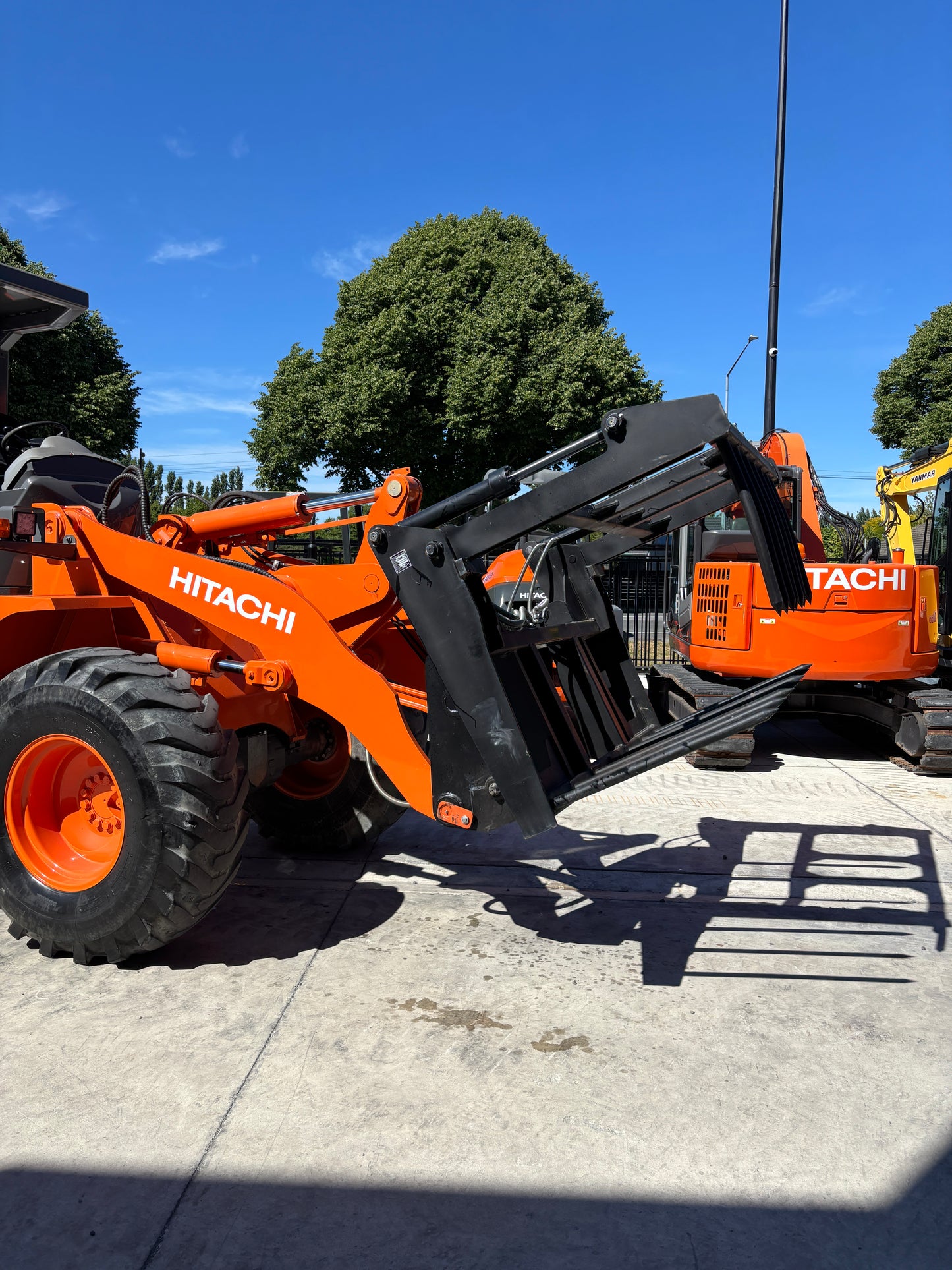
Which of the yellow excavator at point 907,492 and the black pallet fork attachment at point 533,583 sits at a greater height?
the yellow excavator at point 907,492

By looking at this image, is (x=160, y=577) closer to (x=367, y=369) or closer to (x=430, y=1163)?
(x=430, y=1163)

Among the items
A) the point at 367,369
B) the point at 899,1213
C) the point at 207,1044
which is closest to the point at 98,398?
the point at 367,369

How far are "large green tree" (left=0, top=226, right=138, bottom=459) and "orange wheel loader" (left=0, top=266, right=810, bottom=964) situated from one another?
20.1m

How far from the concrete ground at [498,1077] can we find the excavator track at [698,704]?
2.38 meters

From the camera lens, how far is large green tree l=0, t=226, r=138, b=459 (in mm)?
22531

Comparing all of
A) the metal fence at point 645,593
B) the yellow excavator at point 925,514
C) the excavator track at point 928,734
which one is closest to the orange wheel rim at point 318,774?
the excavator track at point 928,734

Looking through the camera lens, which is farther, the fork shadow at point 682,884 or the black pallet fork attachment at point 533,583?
the fork shadow at point 682,884

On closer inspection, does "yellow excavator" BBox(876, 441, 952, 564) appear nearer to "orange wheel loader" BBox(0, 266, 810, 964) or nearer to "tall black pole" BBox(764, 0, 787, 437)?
"tall black pole" BBox(764, 0, 787, 437)

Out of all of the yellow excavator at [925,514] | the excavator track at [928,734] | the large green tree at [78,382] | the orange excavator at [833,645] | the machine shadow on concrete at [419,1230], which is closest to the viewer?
the machine shadow on concrete at [419,1230]

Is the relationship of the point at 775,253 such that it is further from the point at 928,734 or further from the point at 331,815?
the point at 331,815

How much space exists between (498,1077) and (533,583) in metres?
1.78

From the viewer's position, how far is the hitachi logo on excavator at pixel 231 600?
3.71 metres

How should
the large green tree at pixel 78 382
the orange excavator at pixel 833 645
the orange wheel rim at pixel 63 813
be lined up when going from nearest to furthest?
1. the orange wheel rim at pixel 63 813
2. the orange excavator at pixel 833 645
3. the large green tree at pixel 78 382

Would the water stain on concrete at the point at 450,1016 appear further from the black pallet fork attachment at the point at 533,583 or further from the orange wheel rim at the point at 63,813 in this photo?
the orange wheel rim at the point at 63,813
